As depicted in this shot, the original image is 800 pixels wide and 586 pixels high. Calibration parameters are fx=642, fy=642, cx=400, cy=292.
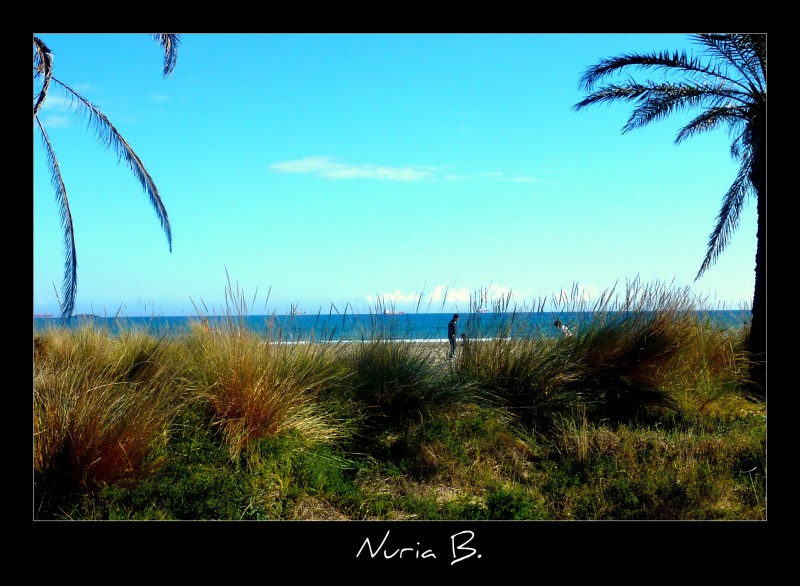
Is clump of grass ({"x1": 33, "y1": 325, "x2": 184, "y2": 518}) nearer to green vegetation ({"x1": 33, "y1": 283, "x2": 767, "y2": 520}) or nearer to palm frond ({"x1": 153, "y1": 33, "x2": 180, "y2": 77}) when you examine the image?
green vegetation ({"x1": 33, "y1": 283, "x2": 767, "y2": 520})

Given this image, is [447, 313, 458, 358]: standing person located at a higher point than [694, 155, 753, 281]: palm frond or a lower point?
lower

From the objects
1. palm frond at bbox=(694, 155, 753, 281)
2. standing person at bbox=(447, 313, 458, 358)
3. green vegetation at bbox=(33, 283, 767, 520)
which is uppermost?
palm frond at bbox=(694, 155, 753, 281)

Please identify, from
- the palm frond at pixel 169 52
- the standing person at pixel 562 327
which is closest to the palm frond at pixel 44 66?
the palm frond at pixel 169 52

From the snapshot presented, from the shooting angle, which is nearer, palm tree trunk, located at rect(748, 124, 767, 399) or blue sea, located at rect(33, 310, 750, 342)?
blue sea, located at rect(33, 310, 750, 342)

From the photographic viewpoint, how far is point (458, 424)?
6.83m

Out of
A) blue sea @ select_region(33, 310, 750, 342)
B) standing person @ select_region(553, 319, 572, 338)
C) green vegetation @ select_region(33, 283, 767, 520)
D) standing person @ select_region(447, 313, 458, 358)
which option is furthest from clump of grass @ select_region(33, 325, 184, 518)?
standing person @ select_region(553, 319, 572, 338)

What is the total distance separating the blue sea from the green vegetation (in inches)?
5.4

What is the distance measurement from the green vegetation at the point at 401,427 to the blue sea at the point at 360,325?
0.14 m

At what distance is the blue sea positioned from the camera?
6.97m

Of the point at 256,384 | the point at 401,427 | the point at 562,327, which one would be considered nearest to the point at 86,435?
the point at 256,384

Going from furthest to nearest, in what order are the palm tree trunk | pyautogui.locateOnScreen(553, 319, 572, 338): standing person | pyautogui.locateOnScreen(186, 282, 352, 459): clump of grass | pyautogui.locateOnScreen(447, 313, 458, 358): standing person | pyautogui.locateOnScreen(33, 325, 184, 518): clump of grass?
the palm tree trunk → pyautogui.locateOnScreen(447, 313, 458, 358): standing person → pyautogui.locateOnScreen(553, 319, 572, 338): standing person → pyautogui.locateOnScreen(186, 282, 352, 459): clump of grass → pyautogui.locateOnScreen(33, 325, 184, 518): clump of grass

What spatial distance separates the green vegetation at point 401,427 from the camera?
16.6ft
